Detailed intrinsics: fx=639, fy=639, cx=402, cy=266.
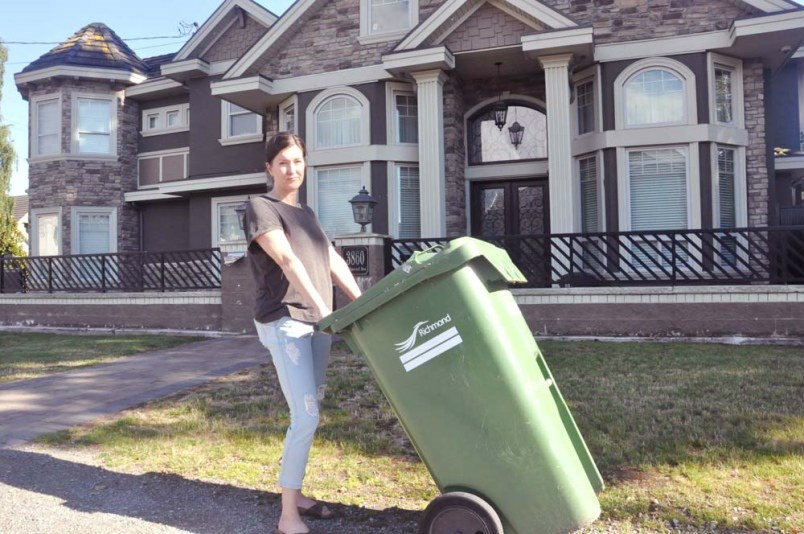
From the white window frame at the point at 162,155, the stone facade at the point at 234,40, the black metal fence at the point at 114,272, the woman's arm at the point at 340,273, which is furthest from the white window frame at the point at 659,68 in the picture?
the white window frame at the point at 162,155

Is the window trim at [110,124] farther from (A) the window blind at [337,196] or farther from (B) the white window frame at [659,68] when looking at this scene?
(B) the white window frame at [659,68]

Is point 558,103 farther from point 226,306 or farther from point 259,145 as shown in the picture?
point 259,145

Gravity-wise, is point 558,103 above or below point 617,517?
above

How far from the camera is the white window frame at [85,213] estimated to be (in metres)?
17.7

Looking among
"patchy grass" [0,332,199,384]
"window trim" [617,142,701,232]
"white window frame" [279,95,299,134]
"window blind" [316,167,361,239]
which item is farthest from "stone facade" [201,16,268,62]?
"window trim" [617,142,701,232]

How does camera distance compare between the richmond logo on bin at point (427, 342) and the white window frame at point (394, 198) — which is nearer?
the richmond logo on bin at point (427, 342)

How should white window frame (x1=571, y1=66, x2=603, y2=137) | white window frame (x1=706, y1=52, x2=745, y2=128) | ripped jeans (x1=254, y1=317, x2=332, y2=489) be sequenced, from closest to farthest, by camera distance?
ripped jeans (x1=254, y1=317, x2=332, y2=489), white window frame (x1=706, y1=52, x2=745, y2=128), white window frame (x1=571, y1=66, x2=603, y2=137)

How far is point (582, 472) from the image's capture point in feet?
8.39

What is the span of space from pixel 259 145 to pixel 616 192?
874 cm

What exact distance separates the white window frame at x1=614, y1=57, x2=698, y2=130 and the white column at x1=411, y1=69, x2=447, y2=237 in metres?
3.18

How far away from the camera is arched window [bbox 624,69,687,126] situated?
444 inches

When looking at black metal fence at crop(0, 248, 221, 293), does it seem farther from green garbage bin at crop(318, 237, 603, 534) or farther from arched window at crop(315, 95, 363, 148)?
green garbage bin at crop(318, 237, 603, 534)

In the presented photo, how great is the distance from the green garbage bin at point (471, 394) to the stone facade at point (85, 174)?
1739 cm

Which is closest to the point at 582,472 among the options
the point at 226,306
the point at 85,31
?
the point at 226,306
